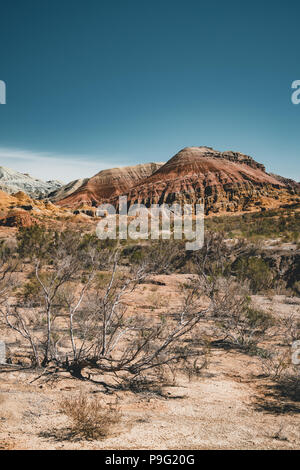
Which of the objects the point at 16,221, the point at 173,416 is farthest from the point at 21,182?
the point at 173,416

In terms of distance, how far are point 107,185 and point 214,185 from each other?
136ft

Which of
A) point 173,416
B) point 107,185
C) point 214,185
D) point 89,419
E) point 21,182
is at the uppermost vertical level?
point 21,182

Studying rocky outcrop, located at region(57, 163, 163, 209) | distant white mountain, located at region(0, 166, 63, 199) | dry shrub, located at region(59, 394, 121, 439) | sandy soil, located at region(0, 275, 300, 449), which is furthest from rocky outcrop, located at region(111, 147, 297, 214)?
distant white mountain, located at region(0, 166, 63, 199)

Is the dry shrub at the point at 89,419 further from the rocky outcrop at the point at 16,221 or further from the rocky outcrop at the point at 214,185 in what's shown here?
the rocky outcrop at the point at 214,185

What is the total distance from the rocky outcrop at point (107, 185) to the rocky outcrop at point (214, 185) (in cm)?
1128

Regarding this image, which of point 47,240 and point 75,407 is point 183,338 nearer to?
point 75,407

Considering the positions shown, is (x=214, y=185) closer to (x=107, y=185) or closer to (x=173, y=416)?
(x=107, y=185)

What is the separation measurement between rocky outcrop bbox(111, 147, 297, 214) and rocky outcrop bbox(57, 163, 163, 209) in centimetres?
1128

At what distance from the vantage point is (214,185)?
6097 cm

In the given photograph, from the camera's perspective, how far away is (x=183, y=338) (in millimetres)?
7047

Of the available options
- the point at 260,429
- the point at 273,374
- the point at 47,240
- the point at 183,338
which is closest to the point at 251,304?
the point at 183,338

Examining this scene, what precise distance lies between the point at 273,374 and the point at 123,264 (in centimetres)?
1146

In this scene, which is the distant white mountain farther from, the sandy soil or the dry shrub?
the dry shrub

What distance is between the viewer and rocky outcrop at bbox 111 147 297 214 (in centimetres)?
5394
